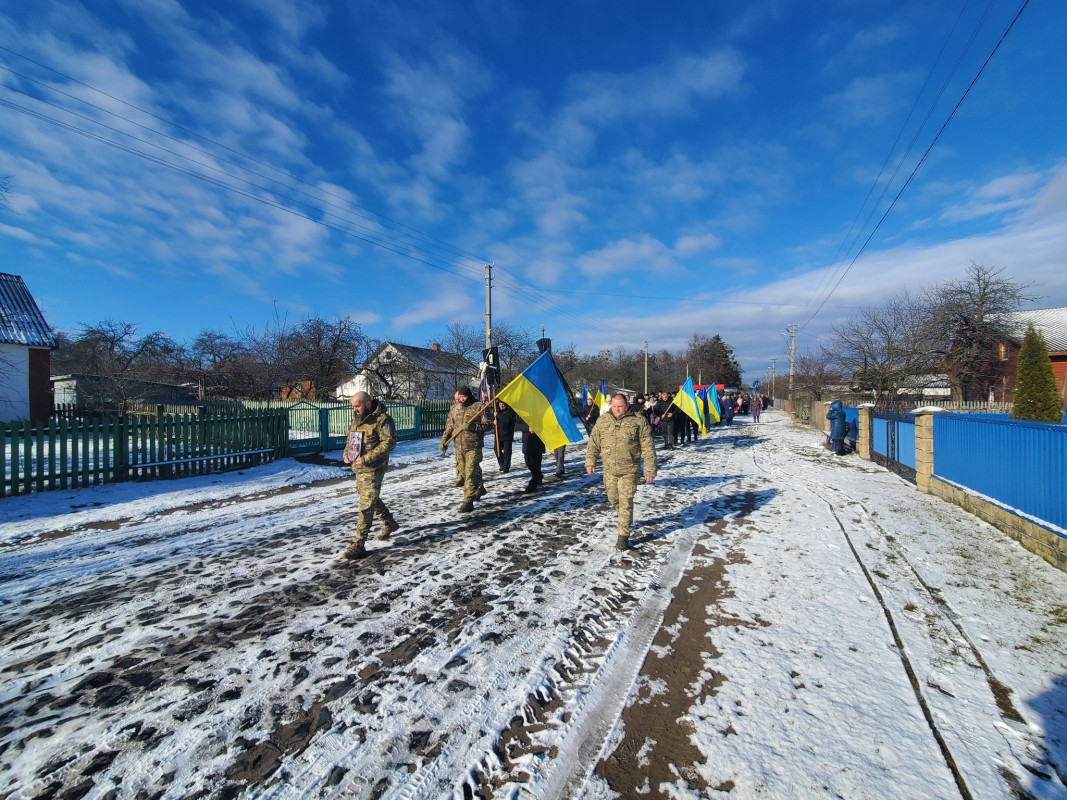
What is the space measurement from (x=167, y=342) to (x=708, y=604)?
39.0 m

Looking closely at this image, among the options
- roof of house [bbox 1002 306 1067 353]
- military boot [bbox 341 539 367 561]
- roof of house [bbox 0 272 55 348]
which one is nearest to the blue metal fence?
military boot [bbox 341 539 367 561]

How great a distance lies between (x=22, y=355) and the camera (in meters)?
17.1

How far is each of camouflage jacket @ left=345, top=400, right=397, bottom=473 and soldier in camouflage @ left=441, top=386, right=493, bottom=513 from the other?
143 cm

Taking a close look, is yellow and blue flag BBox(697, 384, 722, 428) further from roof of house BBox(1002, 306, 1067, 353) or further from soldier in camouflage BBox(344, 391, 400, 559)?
roof of house BBox(1002, 306, 1067, 353)

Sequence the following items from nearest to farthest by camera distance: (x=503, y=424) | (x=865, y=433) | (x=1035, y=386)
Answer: (x=503, y=424) → (x=865, y=433) → (x=1035, y=386)

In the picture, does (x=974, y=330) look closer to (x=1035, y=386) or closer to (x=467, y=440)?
(x=1035, y=386)

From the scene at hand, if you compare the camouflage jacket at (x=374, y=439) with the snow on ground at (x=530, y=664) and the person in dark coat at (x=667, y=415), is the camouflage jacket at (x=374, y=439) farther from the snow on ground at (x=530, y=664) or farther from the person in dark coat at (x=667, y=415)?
the person in dark coat at (x=667, y=415)

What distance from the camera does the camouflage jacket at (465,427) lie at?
673cm

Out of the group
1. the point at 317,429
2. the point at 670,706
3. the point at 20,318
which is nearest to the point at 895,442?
the point at 670,706

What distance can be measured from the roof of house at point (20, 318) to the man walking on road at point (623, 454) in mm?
22581

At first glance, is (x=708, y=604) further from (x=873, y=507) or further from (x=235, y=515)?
(x=235, y=515)

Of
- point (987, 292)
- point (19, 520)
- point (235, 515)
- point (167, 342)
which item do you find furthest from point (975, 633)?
point (167, 342)

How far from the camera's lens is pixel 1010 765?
2.24 meters

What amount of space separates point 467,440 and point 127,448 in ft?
23.3
